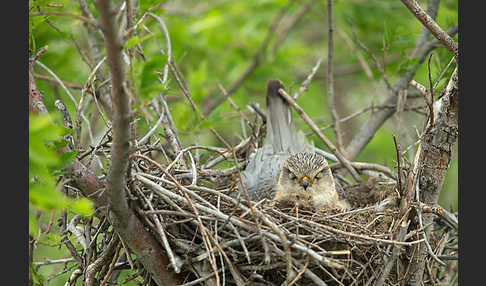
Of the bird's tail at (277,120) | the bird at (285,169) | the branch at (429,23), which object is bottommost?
the bird at (285,169)

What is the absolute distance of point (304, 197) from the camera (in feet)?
15.1

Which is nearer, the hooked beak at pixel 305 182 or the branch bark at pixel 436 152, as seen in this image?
the branch bark at pixel 436 152

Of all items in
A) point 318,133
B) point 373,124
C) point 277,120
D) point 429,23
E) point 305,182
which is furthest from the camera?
point 373,124

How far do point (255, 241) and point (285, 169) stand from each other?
1.58 m

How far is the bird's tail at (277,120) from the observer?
5.39 meters

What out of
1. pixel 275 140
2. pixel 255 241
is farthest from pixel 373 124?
pixel 255 241

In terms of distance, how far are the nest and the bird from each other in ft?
2.08

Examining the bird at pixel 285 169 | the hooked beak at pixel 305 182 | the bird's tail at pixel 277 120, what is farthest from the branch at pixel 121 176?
the bird's tail at pixel 277 120

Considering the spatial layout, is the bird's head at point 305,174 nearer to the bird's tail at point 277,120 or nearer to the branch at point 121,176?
the bird's tail at point 277,120

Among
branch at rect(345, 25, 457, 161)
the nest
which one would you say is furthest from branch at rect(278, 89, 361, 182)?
the nest

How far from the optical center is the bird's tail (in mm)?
5395

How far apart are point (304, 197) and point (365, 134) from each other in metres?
1.40

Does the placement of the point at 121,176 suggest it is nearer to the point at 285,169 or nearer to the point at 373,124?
the point at 285,169

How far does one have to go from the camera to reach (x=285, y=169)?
4.92 m
